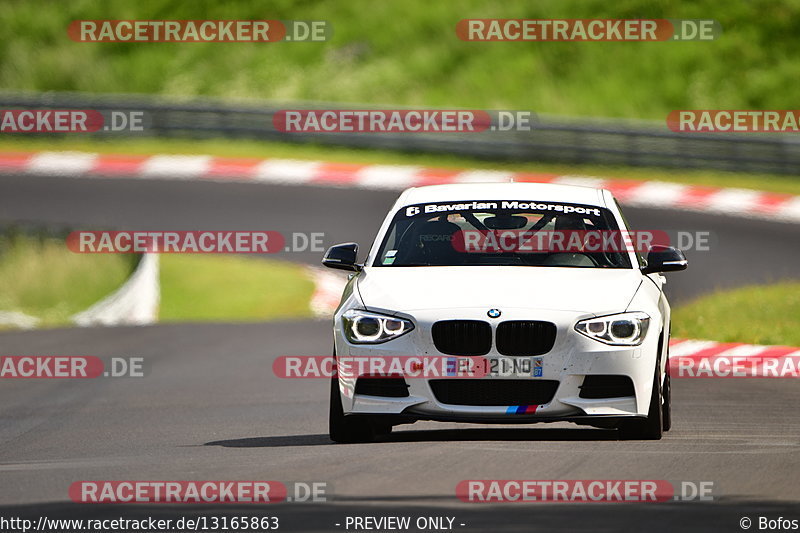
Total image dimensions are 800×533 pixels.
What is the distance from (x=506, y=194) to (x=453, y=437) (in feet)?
5.74

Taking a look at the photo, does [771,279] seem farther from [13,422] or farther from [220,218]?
[13,422]

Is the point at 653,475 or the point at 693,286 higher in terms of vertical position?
the point at 693,286

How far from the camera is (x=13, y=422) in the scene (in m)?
11.5

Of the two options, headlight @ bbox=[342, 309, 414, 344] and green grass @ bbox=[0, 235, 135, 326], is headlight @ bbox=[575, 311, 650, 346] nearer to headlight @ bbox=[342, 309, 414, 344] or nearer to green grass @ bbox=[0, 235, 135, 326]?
headlight @ bbox=[342, 309, 414, 344]

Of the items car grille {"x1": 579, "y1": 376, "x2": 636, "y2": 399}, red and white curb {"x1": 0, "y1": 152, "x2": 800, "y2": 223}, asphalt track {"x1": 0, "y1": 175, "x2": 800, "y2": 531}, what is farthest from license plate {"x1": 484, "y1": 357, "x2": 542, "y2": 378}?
red and white curb {"x1": 0, "y1": 152, "x2": 800, "y2": 223}

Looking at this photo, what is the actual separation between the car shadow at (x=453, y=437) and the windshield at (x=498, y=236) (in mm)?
1012

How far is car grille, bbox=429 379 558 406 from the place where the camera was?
883 centimetres

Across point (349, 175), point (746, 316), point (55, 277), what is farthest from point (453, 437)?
point (349, 175)

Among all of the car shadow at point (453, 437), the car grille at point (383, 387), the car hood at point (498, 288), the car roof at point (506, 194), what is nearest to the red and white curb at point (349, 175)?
the car roof at point (506, 194)

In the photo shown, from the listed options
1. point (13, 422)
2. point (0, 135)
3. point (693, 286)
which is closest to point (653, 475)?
point (13, 422)

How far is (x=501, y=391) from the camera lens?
29.0ft

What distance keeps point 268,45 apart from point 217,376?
26.4 meters

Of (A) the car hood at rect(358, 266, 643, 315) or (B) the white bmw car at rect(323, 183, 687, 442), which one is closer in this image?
(B) the white bmw car at rect(323, 183, 687, 442)

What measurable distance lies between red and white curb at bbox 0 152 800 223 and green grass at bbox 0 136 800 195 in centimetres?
71
